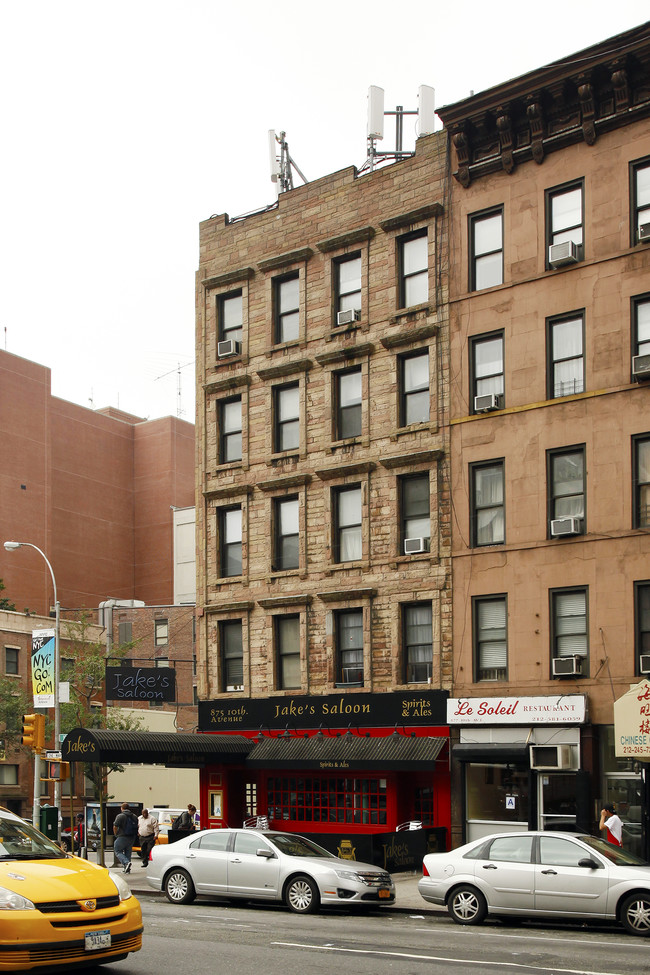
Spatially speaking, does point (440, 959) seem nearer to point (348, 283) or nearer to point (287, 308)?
point (348, 283)

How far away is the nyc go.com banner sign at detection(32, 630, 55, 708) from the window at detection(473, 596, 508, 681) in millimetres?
11920

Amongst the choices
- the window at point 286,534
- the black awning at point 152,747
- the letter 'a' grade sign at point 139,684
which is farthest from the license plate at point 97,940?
the letter 'a' grade sign at point 139,684

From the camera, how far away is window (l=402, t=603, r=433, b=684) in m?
29.7

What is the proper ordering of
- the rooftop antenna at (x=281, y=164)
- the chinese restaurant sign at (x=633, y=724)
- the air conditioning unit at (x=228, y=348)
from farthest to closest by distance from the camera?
the rooftop antenna at (x=281, y=164) → the air conditioning unit at (x=228, y=348) → the chinese restaurant sign at (x=633, y=724)

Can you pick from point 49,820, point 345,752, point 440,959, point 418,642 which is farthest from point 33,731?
point 440,959

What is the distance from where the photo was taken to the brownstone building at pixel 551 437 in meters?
26.2

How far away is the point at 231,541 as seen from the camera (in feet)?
114

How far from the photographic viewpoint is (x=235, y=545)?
1363 inches

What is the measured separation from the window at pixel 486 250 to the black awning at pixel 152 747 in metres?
13.8

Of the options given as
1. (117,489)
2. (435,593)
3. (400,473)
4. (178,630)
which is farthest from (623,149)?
(117,489)

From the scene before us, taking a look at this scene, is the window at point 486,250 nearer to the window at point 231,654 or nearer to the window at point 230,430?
the window at point 230,430

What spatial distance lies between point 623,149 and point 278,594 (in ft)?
48.1

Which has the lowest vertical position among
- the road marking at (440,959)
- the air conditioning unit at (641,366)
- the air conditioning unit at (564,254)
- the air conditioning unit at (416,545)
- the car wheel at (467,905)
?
the car wheel at (467,905)

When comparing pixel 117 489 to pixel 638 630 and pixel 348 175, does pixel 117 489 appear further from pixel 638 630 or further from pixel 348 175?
pixel 638 630
